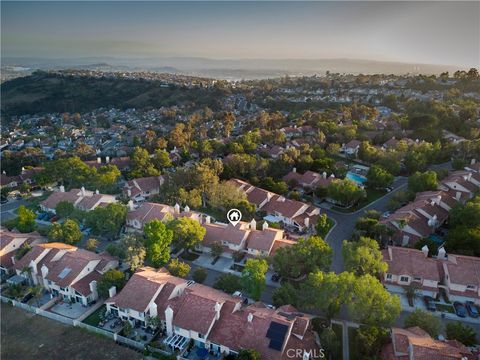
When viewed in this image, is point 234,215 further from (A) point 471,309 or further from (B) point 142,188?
(A) point 471,309

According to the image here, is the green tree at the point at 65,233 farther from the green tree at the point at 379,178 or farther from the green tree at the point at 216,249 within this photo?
the green tree at the point at 379,178

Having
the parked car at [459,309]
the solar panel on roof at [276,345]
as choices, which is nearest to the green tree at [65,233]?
the solar panel on roof at [276,345]

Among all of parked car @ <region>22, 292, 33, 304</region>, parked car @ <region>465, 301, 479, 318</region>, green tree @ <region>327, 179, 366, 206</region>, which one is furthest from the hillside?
parked car @ <region>465, 301, 479, 318</region>

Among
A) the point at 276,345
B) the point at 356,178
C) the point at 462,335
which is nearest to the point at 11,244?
the point at 276,345

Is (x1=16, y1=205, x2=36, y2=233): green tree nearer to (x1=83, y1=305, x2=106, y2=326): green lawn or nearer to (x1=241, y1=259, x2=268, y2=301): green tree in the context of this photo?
(x1=83, y1=305, x2=106, y2=326): green lawn

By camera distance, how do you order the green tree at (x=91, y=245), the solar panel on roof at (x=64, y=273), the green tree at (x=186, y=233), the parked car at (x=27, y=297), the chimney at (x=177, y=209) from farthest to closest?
the chimney at (x=177, y=209), the green tree at (x=91, y=245), the green tree at (x=186, y=233), the solar panel on roof at (x=64, y=273), the parked car at (x=27, y=297)

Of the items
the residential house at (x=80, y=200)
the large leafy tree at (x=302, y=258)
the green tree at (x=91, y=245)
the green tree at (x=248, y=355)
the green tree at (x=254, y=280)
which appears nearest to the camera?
the green tree at (x=248, y=355)
